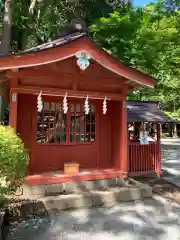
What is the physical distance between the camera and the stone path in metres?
4.17

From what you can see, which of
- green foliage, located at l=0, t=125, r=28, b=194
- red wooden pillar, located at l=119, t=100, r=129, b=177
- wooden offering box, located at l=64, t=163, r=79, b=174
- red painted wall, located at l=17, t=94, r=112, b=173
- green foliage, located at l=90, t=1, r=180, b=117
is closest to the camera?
green foliage, located at l=0, t=125, r=28, b=194

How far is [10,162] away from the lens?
165 inches

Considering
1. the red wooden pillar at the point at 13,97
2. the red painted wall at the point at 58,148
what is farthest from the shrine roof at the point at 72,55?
the red painted wall at the point at 58,148

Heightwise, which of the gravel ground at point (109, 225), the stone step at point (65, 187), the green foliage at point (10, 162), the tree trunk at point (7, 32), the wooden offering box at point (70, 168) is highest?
the tree trunk at point (7, 32)

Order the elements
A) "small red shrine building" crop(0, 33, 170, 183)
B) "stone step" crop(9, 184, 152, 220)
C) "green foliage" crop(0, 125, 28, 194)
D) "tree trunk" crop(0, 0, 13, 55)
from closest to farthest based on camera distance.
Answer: "green foliage" crop(0, 125, 28, 194) → "stone step" crop(9, 184, 152, 220) → "small red shrine building" crop(0, 33, 170, 183) → "tree trunk" crop(0, 0, 13, 55)

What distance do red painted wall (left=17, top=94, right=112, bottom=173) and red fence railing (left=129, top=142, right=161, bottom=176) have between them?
3.92 feet

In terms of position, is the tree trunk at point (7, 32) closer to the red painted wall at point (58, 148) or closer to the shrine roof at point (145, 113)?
the red painted wall at point (58, 148)

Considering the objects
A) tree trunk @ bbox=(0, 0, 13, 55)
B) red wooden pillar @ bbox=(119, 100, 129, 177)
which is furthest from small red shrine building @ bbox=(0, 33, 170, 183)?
tree trunk @ bbox=(0, 0, 13, 55)

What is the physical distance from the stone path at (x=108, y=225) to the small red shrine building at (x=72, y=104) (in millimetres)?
1467

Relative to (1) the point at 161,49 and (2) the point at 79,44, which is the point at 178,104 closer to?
(1) the point at 161,49

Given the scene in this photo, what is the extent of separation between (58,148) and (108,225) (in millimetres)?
3214

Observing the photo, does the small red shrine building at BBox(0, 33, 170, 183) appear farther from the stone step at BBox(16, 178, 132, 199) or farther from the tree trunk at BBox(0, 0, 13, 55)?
the tree trunk at BBox(0, 0, 13, 55)

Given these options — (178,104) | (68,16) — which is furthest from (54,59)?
(178,104)

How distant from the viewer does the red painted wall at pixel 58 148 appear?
6.83 meters
